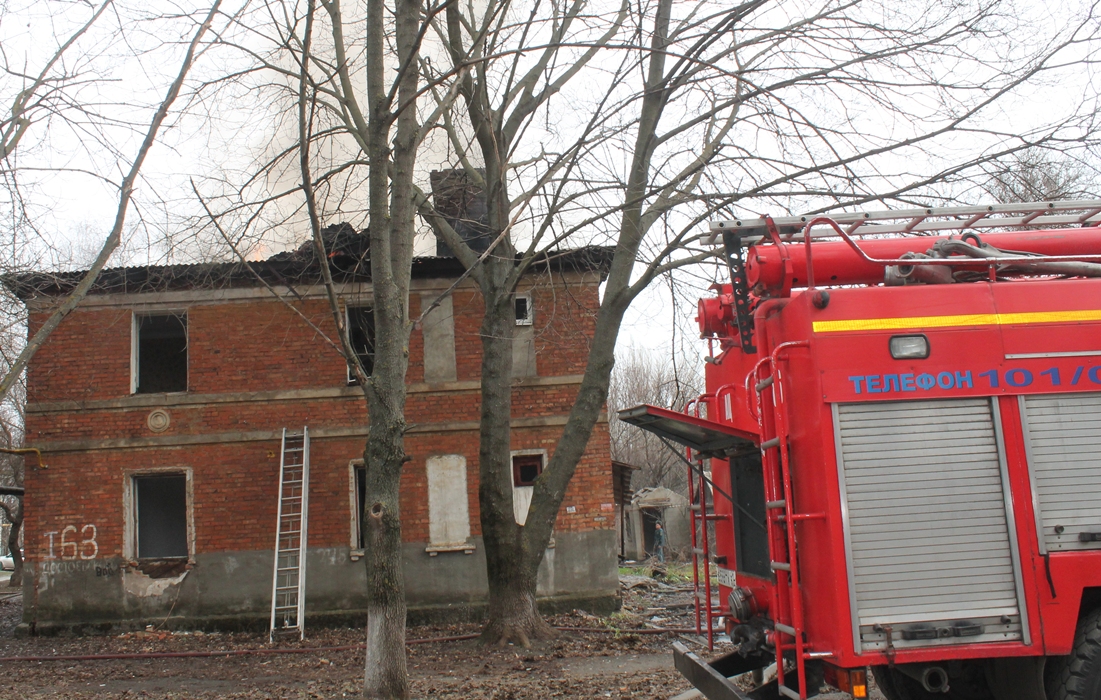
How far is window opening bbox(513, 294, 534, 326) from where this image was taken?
48.3 feet

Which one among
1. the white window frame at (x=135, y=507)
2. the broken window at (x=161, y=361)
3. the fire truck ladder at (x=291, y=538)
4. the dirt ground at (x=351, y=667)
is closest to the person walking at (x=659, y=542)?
the dirt ground at (x=351, y=667)

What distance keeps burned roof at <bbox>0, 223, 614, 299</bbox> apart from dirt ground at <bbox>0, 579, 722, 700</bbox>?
5493 mm

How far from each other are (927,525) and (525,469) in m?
10.3

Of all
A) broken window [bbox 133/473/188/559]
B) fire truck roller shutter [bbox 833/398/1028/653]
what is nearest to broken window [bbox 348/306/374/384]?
broken window [bbox 133/473/188/559]

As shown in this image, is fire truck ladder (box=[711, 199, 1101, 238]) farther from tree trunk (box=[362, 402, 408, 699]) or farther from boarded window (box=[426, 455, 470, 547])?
boarded window (box=[426, 455, 470, 547])

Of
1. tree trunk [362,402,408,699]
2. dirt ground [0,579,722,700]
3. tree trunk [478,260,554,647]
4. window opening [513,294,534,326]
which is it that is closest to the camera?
tree trunk [362,402,408,699]

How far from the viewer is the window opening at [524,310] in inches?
579

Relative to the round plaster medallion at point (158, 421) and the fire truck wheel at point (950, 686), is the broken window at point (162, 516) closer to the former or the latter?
the round plaster medallion at point (158, 421)

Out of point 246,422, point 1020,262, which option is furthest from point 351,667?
point 1020,262

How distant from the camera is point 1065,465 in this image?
476 centimetres

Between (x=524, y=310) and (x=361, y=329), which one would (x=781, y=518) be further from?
(x=361, y=329)

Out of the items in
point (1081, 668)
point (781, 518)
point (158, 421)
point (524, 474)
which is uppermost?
point (158, 421)

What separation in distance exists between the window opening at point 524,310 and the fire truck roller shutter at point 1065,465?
10341 millimetres

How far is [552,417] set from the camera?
14.5 m
